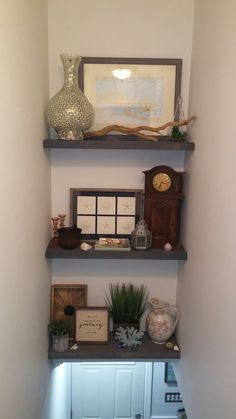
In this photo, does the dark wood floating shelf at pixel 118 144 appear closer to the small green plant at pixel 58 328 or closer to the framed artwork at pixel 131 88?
the framed artwork at pixel 131 88

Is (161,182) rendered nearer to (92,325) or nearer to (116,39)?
(116,39)

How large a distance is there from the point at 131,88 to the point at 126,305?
1.19m

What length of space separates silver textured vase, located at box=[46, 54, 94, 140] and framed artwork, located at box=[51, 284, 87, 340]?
862 mm

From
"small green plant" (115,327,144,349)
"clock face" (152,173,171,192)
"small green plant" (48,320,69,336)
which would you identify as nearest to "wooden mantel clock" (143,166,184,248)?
"clock face" (152,173,171,192)

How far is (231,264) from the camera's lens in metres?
1.14

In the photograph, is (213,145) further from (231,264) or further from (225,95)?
(231,264)

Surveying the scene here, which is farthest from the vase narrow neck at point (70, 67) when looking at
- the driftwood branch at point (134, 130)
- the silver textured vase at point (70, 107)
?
the driftwood branch at point (134, 130)

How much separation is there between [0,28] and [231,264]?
998 mm

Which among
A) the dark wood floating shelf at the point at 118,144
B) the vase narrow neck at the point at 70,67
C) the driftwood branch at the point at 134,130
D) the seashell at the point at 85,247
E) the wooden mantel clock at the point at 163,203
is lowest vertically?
the seashell at the point at 85,247

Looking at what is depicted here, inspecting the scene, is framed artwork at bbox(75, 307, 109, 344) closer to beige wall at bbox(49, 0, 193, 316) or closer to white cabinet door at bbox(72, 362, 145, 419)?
beige wall at bbox(49, 0, 193, 316)

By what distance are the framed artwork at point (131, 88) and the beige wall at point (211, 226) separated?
5.2 inches

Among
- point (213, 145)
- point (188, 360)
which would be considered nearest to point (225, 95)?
point (213, 145)

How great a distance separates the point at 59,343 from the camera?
1.92 m

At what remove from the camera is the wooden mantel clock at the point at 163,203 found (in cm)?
180
